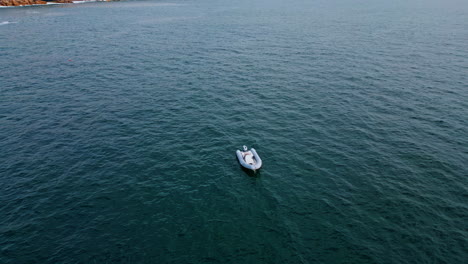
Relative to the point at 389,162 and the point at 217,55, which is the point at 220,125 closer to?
the point at 389,162

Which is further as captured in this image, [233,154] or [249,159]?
[233,154]

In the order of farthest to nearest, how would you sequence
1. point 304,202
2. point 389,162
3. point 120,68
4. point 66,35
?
point 66,35, point 120,68, point 389,162, point 304,202

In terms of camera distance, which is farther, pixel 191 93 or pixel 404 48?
pixel 404 48

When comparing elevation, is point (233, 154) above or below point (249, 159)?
below

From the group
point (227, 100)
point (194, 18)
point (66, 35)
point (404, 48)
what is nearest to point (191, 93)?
point (227, 100)

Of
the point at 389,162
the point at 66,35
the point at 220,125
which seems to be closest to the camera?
the point at 389,162
